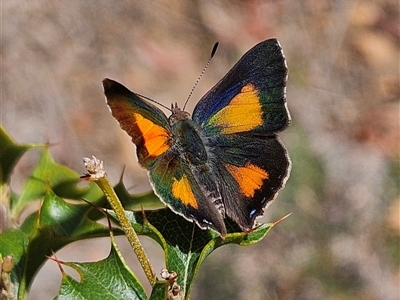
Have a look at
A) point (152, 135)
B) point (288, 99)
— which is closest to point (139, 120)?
point (152, 135)

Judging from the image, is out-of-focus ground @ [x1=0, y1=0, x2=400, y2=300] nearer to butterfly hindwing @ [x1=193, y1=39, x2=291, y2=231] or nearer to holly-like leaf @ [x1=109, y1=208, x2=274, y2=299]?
butterfly hindwing @ [x1=193, y1=39, x2=291, y2=231]

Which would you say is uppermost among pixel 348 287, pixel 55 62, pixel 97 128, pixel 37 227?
pixel 37 227

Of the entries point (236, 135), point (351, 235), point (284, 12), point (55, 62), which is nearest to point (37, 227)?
point (236, 135)

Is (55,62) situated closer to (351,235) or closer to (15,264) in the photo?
(351,235)

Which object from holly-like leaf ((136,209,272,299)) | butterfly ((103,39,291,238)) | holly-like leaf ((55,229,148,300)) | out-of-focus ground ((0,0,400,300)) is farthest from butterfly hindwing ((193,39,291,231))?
out-of-focus ground ((0,0,400,300))

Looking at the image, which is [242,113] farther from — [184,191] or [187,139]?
[184,191]

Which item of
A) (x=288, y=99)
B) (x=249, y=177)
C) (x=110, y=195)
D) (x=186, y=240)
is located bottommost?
(x=288, y=99)

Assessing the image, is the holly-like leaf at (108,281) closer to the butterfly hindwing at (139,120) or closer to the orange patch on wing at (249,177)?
the butterfly hindwing at (139,120)
